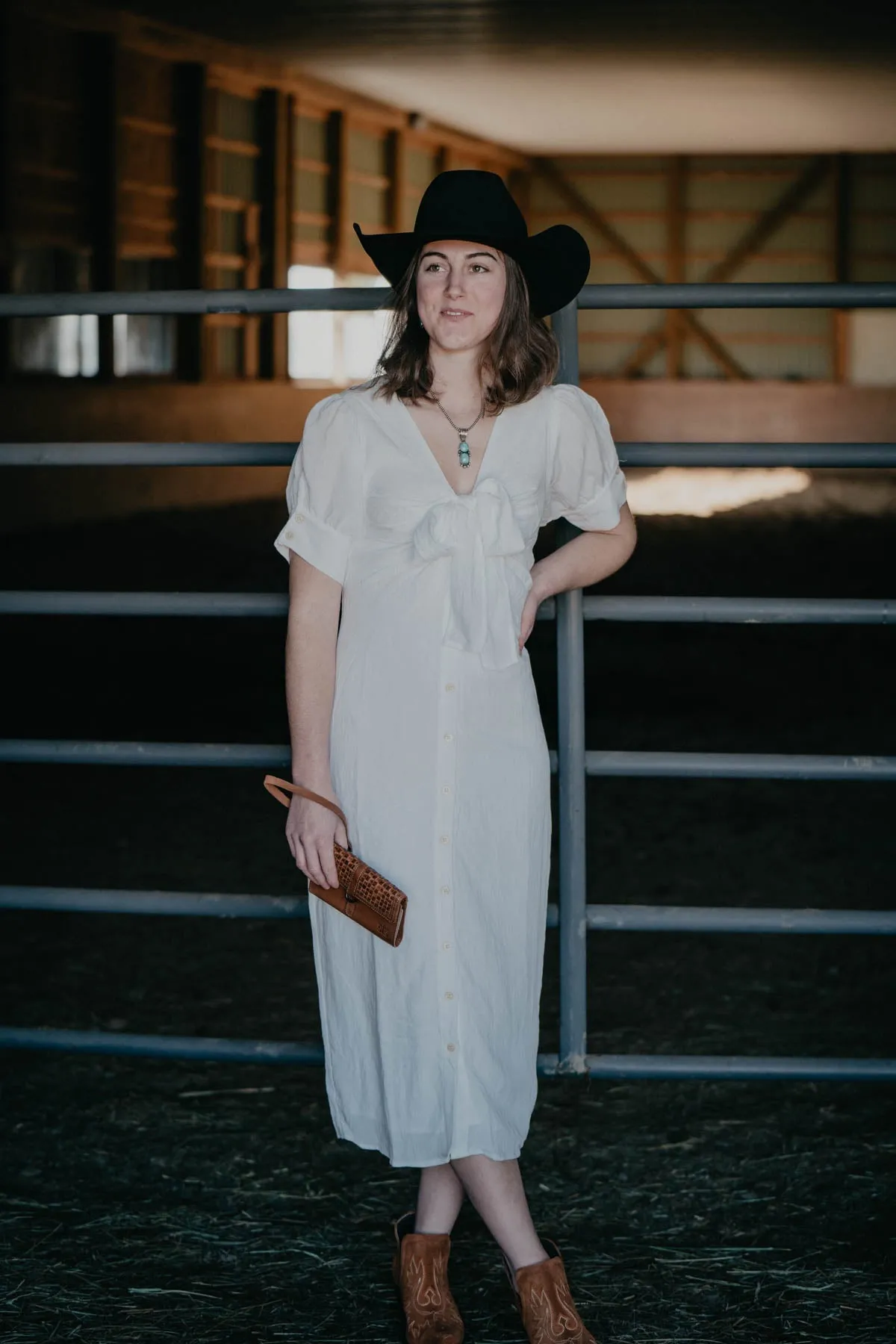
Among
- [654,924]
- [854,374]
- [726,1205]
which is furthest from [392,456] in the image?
[854,374]

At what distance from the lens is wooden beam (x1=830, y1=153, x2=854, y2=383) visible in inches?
815

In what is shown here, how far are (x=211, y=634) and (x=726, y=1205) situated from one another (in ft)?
18.7

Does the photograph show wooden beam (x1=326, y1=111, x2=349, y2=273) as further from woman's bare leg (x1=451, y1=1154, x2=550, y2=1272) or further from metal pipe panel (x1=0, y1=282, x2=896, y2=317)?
woman's bare leg (x1=451, y1=1154, x2=550, y2=1272)

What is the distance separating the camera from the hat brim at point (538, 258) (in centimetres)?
214

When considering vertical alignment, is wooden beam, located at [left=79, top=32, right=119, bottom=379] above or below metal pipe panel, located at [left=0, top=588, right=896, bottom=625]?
above

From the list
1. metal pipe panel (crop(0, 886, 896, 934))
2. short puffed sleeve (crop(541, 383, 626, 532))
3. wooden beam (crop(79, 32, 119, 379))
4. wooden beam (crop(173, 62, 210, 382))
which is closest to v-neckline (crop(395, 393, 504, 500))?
short puffed sleeve (crop(541, 383, 626, 532))

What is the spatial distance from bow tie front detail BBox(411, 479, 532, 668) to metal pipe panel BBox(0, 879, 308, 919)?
69 cm

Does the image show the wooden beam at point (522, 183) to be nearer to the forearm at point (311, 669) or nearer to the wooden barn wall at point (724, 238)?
the wooden barn wall at point (724, 238)

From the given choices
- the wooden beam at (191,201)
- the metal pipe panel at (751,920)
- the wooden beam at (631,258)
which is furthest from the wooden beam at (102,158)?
the metal pipe panel at (751,920)

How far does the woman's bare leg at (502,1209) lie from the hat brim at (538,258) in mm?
1159

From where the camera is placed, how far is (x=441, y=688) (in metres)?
2.13

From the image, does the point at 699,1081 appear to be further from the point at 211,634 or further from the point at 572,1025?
the point at 211,634

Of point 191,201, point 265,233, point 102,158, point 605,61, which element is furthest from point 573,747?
point 265,233

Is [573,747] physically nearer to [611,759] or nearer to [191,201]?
[611,759]
